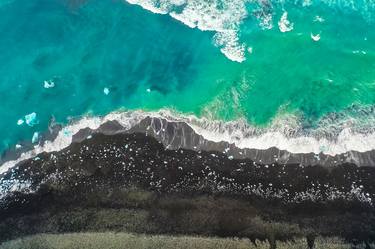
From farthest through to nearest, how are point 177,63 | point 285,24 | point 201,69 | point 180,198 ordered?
1. point 285,24
2. point 177,63
3. point 201,69
4. point 180,198

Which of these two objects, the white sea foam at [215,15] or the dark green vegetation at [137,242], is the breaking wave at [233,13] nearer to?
the white sea foam at [215,15]

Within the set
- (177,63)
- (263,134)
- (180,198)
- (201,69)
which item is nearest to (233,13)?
(201,69)

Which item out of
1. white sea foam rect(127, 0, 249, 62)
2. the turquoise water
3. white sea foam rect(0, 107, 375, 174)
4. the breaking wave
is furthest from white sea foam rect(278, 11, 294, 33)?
white sea foam rect(0, 107, 375, 174)

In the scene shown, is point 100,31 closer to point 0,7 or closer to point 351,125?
point 0,7

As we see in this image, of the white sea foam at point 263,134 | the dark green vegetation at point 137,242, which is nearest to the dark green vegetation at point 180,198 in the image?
the dark green vegetation at point 137,242

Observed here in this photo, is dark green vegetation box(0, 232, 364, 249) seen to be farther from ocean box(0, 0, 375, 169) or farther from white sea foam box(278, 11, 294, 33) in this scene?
white sea foam box(278, 11, 294, 33)

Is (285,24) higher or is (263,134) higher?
(285,24)

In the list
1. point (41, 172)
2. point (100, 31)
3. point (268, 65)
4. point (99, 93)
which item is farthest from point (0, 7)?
point (268, 65)

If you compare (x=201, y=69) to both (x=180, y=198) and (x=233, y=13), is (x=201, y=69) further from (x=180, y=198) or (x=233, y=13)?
(x=180, y=198)
